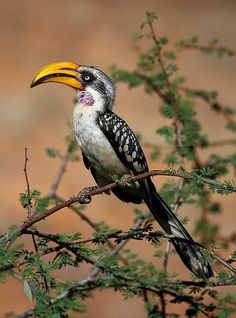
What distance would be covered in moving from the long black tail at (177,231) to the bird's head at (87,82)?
461 millimetres

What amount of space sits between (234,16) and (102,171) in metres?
7.35

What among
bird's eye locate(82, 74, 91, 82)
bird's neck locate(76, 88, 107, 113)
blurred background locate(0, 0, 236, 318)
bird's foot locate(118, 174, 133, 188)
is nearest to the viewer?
bird's foot locate(118, 174, 133, 188)

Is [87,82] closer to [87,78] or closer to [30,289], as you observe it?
[87,78]

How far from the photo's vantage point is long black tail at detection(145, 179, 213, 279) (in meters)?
2.94

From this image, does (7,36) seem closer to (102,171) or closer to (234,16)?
(234,16)

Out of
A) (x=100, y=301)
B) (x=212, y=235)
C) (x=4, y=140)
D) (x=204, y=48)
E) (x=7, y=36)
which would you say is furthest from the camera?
(x=7, y=36)

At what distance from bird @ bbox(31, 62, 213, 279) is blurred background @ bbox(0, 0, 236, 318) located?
2.79 metres

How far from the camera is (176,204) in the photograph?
335 cm

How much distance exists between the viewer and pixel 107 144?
3.42 m

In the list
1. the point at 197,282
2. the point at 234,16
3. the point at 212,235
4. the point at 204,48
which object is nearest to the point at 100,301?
the point at 212,235

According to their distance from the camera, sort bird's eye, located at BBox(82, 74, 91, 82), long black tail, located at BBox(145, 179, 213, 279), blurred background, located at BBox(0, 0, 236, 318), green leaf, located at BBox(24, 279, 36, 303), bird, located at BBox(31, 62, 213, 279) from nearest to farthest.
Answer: green leaf, located at BBox(24, 279, 36, 303) < long black tail, located at BBox(145, 179, 213, 279) < bird, located at BBox(31, 62, 213, 279) < bird's eye, located at BBox(82, 74, 91, 82) < blurred background, located at BBox(0, 0, 236, 318)

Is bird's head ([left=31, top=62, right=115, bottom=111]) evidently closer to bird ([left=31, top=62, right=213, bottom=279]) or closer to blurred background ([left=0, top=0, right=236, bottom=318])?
bird ([left=31, top=62, right=213, bottom=279])

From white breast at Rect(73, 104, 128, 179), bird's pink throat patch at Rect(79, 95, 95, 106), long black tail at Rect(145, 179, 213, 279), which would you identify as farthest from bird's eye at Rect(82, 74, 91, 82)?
long black tail at Rect(145, 179, 213, 279)

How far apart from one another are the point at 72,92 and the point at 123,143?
17.6ft
